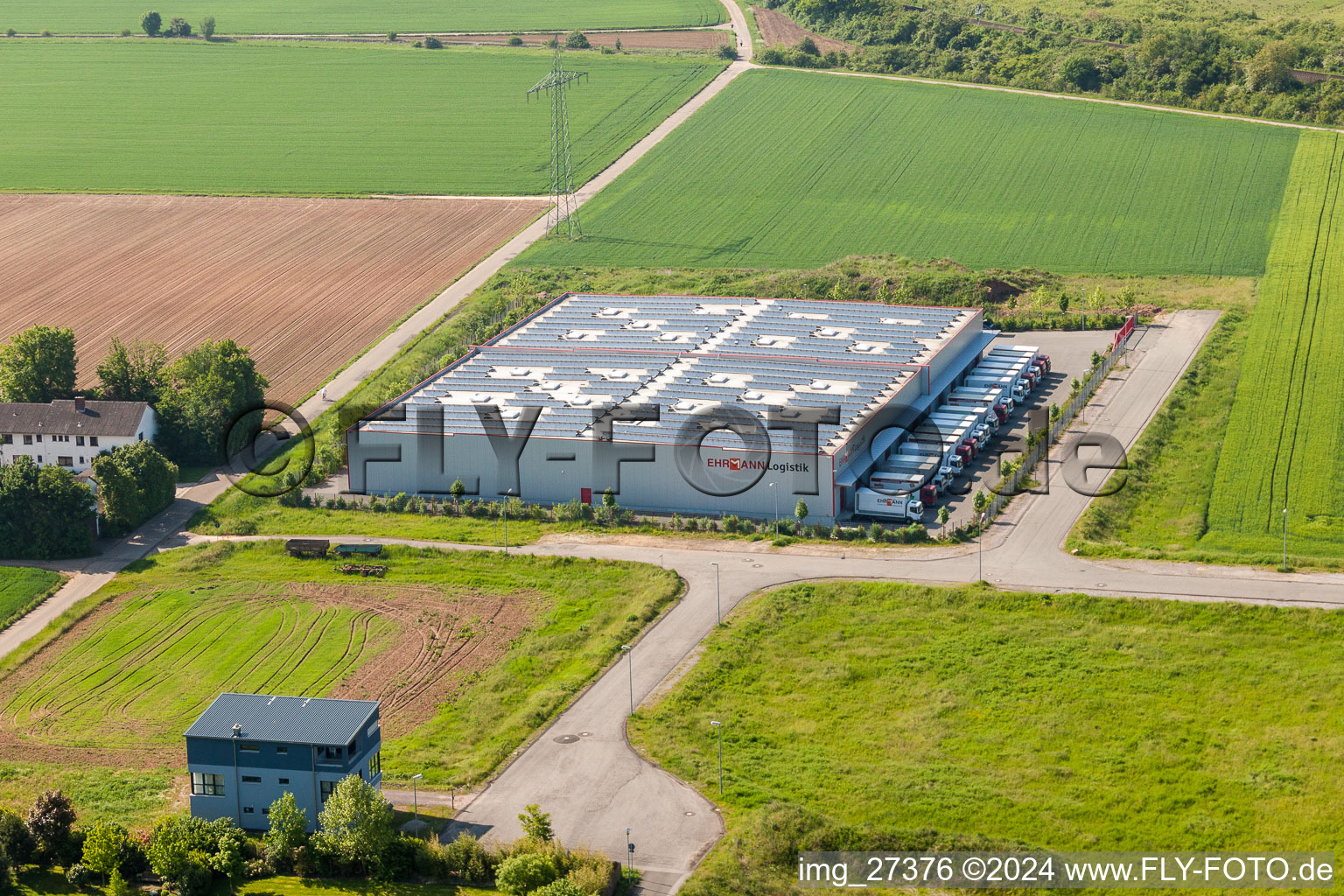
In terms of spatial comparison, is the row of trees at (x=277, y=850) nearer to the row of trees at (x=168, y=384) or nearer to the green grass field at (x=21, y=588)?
the green grass field at (x=21, y=588)

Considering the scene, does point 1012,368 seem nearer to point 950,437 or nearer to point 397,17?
point 950,437

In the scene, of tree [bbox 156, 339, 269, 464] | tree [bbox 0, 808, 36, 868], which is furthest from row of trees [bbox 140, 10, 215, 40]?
tree [bbox 0, 808, 36, 868]

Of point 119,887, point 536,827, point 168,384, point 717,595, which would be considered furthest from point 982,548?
point 168,384

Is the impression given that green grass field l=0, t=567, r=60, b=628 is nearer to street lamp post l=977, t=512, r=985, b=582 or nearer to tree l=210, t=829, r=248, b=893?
tree l=210, t=829, r=248, b=893

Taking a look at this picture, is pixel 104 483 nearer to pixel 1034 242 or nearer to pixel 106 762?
pixel 106 762

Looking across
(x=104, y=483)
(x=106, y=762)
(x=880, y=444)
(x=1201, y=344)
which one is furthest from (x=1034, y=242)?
(x=106, y=762)

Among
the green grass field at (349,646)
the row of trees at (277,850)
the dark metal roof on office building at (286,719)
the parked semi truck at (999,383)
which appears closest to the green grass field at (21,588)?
the green grass field at (349,646)
